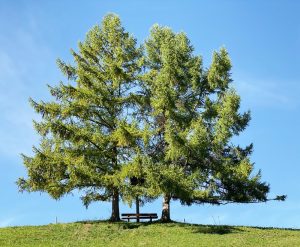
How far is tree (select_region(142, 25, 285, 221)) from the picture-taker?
34816mm

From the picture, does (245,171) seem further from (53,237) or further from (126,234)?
(53,237)

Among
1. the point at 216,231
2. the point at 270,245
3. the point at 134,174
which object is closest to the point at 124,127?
the point at 134,174

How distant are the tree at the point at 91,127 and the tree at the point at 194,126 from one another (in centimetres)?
196

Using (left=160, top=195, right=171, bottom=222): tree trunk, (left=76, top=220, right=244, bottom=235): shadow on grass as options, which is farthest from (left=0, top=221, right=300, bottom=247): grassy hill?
(left=160, top=195, right=171, bottom=222): tree trunk

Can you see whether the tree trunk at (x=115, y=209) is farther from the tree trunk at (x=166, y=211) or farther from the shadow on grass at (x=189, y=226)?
the tree trunk at (x=166, y=211)

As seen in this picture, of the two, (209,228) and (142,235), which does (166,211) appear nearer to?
(209,228)

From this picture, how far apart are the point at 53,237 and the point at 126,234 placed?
171 inches

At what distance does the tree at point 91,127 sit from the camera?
118ft

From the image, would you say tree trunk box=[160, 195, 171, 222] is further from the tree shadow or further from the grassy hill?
the grassy hill

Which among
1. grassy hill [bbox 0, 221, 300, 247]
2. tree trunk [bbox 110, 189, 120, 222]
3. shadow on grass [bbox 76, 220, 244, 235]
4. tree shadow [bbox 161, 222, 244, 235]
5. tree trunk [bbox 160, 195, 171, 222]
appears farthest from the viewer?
tree trunk [bbox 110, 189, 120, 222]

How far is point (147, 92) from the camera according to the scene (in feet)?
128

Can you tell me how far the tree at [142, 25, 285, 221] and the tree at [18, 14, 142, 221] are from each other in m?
1.96

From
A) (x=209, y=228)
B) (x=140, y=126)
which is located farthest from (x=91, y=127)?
(x=209, y=228)

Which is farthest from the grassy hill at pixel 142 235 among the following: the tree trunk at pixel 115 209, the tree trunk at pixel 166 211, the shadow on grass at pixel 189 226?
the tree trunk at pixel 166 211
